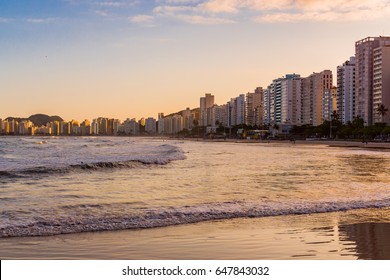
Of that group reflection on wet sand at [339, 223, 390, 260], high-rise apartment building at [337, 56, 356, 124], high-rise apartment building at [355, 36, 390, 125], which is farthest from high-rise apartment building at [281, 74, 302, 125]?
reflection on wet sand at [339, 223, 390, 260]

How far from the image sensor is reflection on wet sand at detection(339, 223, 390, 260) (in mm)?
6770

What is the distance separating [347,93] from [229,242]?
146 m

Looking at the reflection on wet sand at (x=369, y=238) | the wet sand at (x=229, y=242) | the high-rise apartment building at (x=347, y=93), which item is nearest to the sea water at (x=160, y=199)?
the wet sand at (x=229, y=242)

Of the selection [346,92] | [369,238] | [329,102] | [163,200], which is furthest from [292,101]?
[369,238]

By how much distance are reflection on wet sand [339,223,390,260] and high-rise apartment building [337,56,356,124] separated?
461ft

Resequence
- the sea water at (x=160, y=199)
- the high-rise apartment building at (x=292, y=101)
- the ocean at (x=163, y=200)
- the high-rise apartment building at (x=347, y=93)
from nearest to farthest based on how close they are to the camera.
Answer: the ocean at (x=163, y=200) < the sea water at (x=160, y=199) < the high-rise apartment building at (x=347, y=93) < the high-rise apartment building at (x=292, y=101)

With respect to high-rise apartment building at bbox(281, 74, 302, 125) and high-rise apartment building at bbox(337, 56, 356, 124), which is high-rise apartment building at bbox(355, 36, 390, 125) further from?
high-rise apartment building at bbox(281, 74, 302, 125)

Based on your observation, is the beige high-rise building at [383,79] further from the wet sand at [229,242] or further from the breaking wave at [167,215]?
the wet sand at [229,242]

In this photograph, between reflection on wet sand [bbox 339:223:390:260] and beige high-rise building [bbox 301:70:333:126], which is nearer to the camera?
reflection on wet sand [bbox 339:223:390:260]

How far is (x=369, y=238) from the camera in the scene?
25.8 ft

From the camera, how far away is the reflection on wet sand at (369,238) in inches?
267

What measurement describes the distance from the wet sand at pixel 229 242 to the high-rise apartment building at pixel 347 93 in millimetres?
140685

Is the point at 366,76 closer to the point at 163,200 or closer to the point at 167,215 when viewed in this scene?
the point at 163,200
